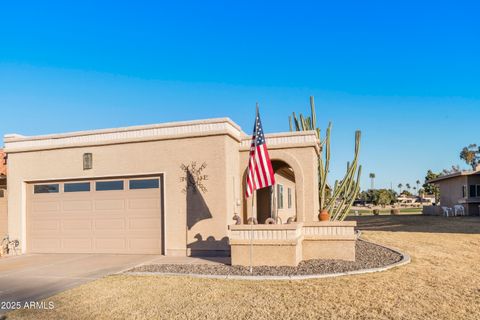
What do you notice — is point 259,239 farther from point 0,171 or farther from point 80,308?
point 0,171

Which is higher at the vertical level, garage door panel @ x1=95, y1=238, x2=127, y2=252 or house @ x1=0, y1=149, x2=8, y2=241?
house @ x1=0, y1=149, x2=8, y2=241

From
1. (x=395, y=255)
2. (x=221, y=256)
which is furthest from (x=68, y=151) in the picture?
(x=395, y=255)

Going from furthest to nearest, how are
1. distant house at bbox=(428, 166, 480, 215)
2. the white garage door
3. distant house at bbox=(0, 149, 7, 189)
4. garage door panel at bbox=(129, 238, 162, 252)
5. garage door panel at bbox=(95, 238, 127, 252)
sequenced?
distant house at bbox=(428, 166, 480, 215) → distant house at bbox=(0, 149, 7, 189) → garage door panel at bbox=(95, 238, 127, 252) → the white garage door → garage door panel at bbox=(129, 238, 162, 252)

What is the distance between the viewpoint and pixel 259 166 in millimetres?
11125

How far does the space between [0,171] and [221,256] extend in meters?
12.8

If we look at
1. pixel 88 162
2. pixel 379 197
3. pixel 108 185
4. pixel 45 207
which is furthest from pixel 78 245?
pixel 379 197

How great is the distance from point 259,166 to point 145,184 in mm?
5271

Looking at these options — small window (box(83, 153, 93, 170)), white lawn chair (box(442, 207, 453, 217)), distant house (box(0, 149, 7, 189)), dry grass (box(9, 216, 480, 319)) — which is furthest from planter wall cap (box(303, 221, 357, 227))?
white lawn chair (box(442, 207, 453, 217))

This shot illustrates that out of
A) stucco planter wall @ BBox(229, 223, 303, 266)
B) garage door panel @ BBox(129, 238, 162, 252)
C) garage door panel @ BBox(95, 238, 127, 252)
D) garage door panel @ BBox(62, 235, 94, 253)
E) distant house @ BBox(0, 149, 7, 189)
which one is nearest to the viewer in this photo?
stucco planter wall @ BBox(229, 223, 303, 266)

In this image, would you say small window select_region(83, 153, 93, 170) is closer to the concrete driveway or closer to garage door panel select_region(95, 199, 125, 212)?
garage door panel select_region(95, 199, 125, 212)

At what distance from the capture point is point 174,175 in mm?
13977

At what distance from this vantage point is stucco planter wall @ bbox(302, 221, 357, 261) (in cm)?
1193

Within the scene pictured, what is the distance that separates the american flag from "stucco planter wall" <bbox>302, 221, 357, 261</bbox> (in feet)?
7.34

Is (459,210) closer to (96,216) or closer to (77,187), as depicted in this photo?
(96,216)
